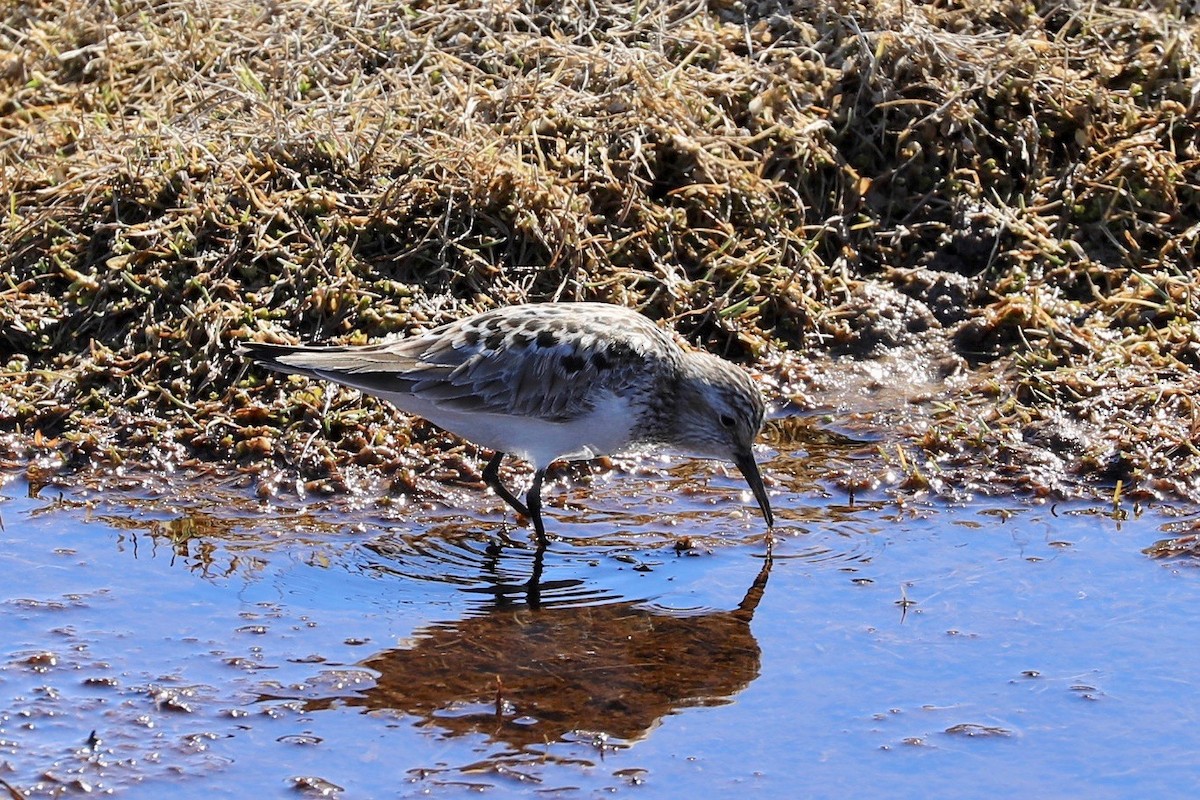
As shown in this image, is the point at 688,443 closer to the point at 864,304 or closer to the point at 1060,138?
the point at 864,304

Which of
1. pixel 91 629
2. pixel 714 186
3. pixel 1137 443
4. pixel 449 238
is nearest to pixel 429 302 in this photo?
A: pixel 449 238

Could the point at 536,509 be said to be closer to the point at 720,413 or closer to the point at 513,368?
the point at 513,368

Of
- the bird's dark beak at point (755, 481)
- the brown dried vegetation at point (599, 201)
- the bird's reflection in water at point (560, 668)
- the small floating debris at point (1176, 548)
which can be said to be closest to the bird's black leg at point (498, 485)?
Answer: the brown dried vegetation at point (599, 201)

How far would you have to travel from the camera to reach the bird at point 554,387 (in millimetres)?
6598

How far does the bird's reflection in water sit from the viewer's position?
517 cm

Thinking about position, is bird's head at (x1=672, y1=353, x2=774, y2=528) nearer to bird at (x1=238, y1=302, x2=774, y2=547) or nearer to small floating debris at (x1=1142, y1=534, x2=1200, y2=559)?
bird at (x1=238, y1=302, x2=774, y2=547)

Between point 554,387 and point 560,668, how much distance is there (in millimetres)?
1477

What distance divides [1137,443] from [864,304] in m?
1.59

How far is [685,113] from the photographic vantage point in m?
8.59

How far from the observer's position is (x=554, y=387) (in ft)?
21.7

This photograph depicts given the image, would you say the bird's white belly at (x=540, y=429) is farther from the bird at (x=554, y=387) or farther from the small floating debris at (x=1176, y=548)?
the small floating debris at (x=1176, y=548)

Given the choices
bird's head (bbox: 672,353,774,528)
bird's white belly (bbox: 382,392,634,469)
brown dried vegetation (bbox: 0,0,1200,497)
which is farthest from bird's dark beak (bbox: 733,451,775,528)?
brown dried vegetation (bbox: 0,0,1200,497)

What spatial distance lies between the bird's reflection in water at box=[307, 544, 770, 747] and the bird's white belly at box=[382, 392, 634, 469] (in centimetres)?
A: 71

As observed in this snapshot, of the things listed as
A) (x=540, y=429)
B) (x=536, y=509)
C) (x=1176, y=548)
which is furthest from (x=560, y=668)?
(x=1176, y=548)
